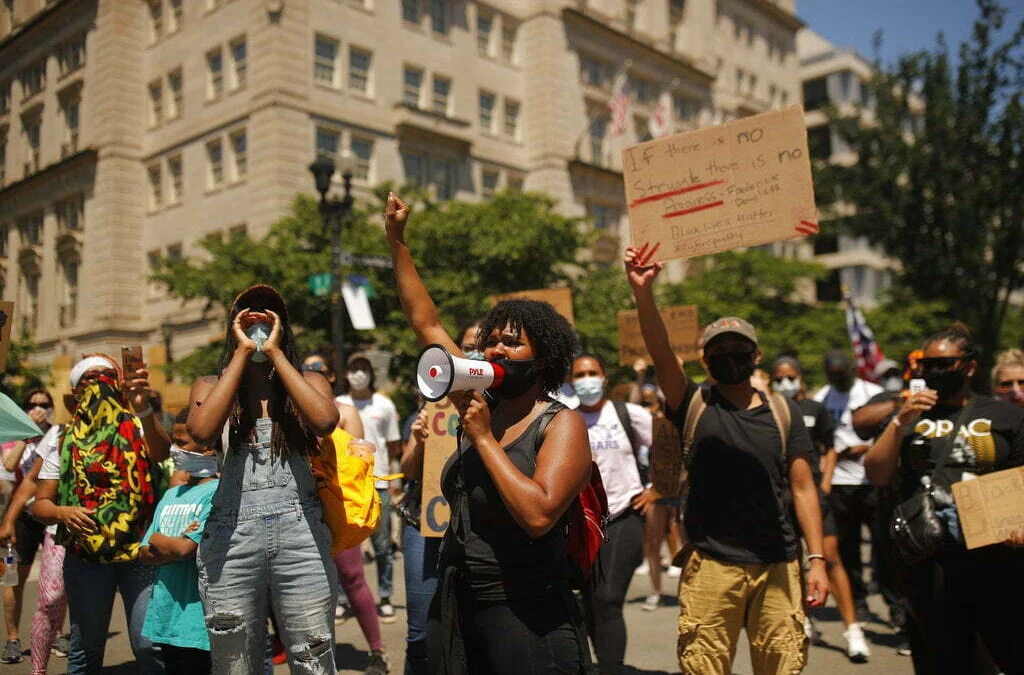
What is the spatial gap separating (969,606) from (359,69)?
103ft

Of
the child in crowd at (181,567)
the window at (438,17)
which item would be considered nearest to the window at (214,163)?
the window at (438,17)

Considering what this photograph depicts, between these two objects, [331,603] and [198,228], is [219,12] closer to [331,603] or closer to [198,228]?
[198,228]

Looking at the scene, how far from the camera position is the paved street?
6449 millimetres

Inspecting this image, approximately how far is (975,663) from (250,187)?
29.3 meters

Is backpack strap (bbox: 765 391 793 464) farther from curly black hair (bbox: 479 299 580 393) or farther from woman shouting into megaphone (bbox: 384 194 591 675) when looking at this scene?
woman shouting into megaphone (bbox: 384 194 591 675)

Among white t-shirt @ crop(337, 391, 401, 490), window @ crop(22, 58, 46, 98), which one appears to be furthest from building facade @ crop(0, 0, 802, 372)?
white t-shirt @ crop(337, 391, 401, 490)

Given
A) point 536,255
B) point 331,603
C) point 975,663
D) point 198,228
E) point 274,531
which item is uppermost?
point 198,228

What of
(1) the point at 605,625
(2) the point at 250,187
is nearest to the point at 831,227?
(2) the point at 250,187

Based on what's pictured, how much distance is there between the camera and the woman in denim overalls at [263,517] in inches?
142

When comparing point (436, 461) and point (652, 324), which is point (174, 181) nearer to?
point (436, 461)

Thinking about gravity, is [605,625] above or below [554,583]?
below

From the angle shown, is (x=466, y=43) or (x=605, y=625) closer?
(x=605, y=625)

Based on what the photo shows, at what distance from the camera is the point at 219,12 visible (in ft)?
105

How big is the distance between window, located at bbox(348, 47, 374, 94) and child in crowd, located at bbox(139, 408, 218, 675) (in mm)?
29776
